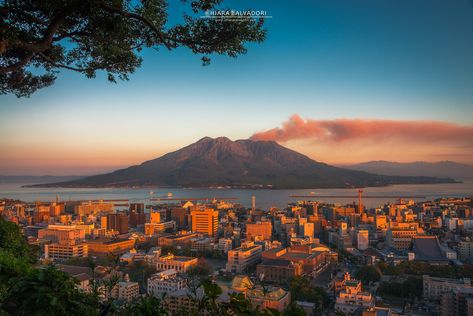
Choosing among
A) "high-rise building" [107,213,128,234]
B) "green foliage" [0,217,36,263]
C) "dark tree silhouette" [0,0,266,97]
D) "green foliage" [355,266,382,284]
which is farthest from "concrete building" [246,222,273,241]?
"dark tree silhouette" [0,0,266,97]

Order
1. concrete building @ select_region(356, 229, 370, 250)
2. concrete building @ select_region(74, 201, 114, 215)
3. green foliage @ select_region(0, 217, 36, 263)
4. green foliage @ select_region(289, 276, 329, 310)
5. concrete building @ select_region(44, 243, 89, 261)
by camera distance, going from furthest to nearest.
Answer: concrete building @ select_region(74, 201, 114, 215)
concrete building @ select_region(356, 229, 370, 250)
concrete building @ select_region(44, 243, 89, 261)
green foliage @ select_region(289, 276, 329, 310)
green foliage @ select_region(0, 217, 36, 263)

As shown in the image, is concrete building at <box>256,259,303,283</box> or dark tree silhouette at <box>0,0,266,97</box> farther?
concrete building at <box>256,259,303,283</box>

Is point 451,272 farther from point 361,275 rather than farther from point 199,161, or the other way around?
point 199,161

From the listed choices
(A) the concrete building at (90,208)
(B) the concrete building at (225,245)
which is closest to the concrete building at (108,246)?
(B) the concrete building at (225,245)

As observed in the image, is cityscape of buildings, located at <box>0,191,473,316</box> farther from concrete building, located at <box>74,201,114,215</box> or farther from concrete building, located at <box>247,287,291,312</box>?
concrete building, located at <box>74,201,114,215</box>

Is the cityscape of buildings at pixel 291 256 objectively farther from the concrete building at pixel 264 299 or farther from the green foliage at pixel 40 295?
the green foliage at pixel 40 295

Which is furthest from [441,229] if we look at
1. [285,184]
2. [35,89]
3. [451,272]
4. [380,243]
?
[285,184]

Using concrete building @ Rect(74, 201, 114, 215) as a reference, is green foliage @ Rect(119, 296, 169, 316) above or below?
above
